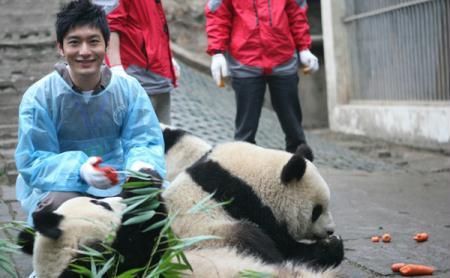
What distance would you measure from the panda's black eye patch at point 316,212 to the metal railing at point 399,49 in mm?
4947

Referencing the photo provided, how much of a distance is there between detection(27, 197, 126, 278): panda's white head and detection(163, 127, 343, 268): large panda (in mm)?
377

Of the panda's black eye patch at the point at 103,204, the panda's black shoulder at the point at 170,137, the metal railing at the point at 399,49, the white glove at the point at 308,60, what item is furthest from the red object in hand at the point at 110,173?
Answer: the metal railing at the point at 399,49

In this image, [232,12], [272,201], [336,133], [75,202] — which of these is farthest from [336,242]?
[336,133]

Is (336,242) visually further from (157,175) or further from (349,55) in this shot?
(349,55)

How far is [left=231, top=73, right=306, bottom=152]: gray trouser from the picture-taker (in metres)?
4.98

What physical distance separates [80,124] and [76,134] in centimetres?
5

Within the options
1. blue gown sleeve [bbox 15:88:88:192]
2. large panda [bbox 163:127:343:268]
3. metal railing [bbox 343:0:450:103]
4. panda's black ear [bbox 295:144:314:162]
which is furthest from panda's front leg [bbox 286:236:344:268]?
metal railing [bbox 343:0:450:103]

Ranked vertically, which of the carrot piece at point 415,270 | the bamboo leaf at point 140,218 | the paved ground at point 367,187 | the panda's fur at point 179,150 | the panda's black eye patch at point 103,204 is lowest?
the paved ground at point 367,187

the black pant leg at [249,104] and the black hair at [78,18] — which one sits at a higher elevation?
the black hair at [78,18]

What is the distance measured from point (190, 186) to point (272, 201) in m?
0.37

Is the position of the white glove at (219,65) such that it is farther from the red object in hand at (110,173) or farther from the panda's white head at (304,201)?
the red object in hand at (110,173)

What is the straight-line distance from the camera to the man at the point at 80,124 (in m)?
2.98

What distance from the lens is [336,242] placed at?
3160 mm

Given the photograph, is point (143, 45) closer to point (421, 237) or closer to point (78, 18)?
point (78, 18)
